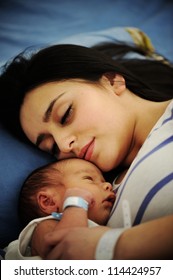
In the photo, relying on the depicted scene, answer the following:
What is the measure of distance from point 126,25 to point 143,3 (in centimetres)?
9

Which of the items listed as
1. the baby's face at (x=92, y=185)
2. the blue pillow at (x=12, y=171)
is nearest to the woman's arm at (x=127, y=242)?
the baby's face at (x=92, y=185)

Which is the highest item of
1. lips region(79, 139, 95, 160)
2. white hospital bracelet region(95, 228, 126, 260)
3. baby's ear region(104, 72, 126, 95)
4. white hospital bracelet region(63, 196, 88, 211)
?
baby's ear region(104, 72, 126, 95)

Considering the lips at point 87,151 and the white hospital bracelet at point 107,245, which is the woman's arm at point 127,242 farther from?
the lips at point 87,151

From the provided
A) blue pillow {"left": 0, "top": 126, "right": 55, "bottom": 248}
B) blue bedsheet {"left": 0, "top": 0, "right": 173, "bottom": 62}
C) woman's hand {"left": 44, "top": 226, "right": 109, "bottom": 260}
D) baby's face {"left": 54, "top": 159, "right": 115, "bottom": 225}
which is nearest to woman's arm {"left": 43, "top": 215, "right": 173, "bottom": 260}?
woman's hand {"left": 44, "top": 226, "right": 109, "bottom": 260}

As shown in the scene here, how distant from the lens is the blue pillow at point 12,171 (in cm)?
86

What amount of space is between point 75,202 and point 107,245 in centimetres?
12

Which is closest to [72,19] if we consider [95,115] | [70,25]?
[70,25]

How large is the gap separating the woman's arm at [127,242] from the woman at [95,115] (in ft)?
0.25

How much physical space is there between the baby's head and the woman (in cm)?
4

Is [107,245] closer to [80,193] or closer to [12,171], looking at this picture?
[80,193]

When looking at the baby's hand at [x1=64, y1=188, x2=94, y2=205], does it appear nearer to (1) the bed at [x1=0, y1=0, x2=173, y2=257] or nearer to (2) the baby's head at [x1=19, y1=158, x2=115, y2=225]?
(2) the baby's head at [x1=19, y1=158, x2=115, y2=225]

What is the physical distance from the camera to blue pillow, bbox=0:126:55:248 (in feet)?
2.82
